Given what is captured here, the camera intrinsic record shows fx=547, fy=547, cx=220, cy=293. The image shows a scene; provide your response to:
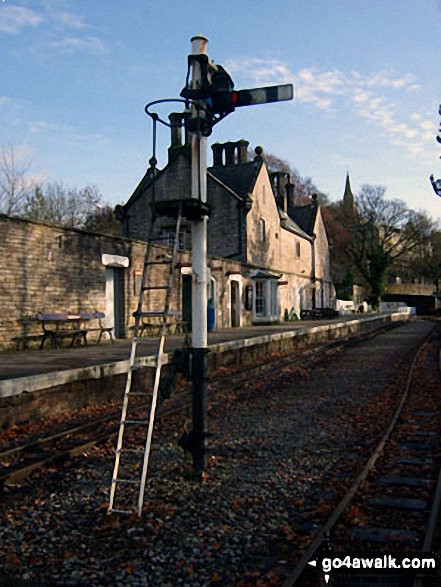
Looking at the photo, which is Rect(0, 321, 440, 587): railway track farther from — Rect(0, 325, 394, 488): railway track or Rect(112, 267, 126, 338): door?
Rect(112, 267, 126, 338): door

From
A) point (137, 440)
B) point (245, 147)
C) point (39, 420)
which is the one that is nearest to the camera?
point (137, 440)

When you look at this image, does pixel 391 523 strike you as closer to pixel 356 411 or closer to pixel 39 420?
pixel 356 411

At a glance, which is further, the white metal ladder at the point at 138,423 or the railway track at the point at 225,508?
the white metal ladder at the point at 138,423

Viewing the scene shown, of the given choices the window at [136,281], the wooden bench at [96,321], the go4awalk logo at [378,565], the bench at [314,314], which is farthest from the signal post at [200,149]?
the bench at [314,314]

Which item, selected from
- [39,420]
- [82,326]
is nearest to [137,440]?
[39,420]

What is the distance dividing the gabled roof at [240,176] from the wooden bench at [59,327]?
55.7 ft

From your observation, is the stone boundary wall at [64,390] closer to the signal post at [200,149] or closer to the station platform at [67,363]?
the station platform at [67,363]

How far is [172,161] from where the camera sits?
31891 millimetres

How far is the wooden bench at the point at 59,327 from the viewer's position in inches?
578

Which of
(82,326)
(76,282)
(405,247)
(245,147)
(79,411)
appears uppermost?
(245,147)

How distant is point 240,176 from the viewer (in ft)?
109

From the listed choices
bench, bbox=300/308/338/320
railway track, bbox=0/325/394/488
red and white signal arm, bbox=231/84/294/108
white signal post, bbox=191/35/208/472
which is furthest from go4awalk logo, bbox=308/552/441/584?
bench, bbox=300/308/338/320

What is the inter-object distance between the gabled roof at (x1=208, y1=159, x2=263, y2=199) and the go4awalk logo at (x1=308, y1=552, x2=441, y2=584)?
2802 centimetres

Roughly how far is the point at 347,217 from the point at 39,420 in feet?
190
